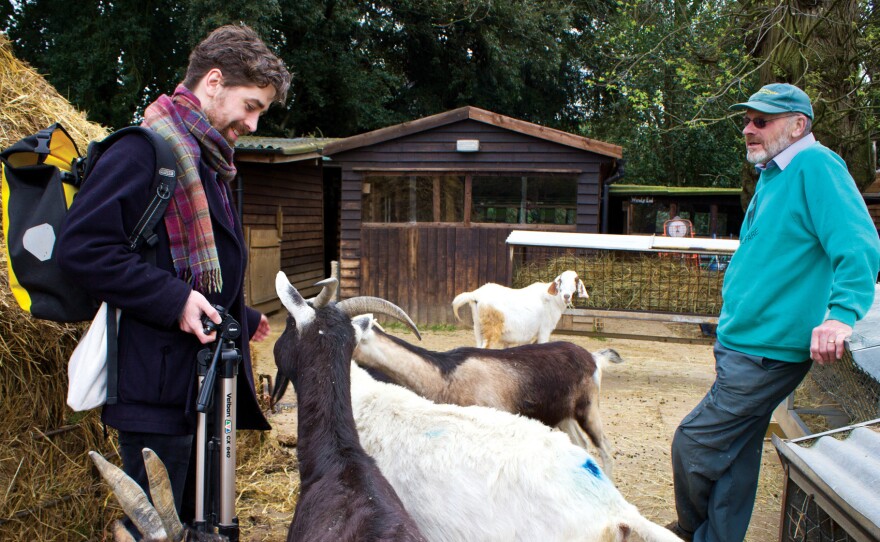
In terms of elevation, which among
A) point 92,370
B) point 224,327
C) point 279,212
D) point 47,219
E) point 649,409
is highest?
point 279,212

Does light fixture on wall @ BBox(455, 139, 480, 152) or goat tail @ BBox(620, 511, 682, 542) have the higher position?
light fixture on wall @ BBox(455, 139, 480, 152)

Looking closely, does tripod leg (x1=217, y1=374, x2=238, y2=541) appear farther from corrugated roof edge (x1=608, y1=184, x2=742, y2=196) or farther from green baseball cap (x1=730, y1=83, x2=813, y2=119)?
corrugated roof edge (x1=608, y1=184, x2=742, y2=196)

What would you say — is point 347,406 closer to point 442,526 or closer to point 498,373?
point 442,526

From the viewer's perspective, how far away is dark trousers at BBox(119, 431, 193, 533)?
2.10m

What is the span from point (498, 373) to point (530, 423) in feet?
6.35

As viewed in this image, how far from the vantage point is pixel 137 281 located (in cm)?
194

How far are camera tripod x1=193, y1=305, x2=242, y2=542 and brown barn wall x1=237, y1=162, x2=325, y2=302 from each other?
11.4 metres

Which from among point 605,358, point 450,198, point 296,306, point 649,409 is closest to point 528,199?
point 450,198

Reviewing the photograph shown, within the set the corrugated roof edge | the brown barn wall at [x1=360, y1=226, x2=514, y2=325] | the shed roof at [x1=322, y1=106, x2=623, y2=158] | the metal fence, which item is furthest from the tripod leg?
the corrugated roof edge

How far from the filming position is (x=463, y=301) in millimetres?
8797

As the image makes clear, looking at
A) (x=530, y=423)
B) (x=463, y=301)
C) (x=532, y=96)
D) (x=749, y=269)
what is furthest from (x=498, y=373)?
(x=532, y=96)

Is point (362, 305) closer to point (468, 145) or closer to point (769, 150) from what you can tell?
point (769, 150)

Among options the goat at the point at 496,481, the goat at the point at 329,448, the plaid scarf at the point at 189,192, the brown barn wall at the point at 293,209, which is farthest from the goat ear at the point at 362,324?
the brown barn wall at the point at 293,209

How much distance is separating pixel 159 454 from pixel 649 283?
8377 millimetres
